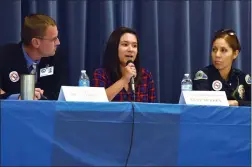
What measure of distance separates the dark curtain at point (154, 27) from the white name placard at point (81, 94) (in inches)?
40.7

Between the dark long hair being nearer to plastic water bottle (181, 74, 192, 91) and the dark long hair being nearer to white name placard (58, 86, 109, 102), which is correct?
plastic water bottle (181, 74, 192, 91)

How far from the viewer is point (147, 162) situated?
1878mm

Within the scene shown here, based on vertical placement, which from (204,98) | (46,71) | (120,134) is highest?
(46,71)

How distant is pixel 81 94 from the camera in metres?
1.95

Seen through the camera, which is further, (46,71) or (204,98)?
(46,71)

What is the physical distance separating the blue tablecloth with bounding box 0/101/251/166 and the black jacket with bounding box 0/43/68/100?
2.18ft

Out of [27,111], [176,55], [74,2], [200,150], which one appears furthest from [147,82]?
[27,111]

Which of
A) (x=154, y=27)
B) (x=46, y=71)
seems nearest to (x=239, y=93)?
(x=154, y=27)

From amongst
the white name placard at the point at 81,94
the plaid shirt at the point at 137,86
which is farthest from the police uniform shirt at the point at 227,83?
the white name placard at the point at 81,94

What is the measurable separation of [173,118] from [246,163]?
355mm

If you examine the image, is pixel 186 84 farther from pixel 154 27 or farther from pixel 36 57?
pixel 36 57

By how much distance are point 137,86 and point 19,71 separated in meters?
0.64

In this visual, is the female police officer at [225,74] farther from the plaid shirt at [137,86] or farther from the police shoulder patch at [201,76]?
the plaid shirt at [137,86]

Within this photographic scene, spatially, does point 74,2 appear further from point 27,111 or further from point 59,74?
point 27,111
